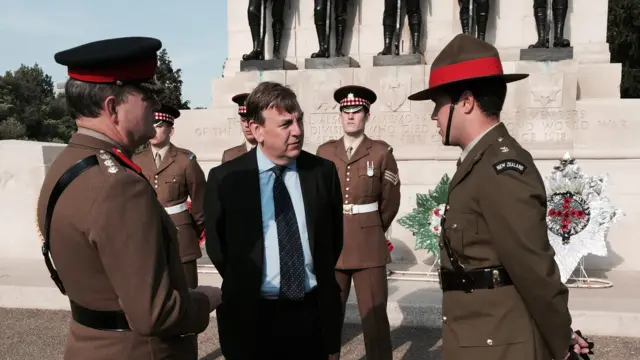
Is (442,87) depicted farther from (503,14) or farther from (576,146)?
(503,14)

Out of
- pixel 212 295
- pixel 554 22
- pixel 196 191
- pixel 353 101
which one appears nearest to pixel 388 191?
pixel 353 101

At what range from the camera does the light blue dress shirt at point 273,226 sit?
2516mm

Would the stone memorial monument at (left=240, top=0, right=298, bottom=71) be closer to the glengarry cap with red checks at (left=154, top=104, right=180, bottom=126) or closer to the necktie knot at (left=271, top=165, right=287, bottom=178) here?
the glengarry cap with red checks at (left=154, top=104, right=180, bottom=126)

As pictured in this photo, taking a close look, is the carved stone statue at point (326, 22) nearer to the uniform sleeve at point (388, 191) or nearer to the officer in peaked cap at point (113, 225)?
the uniform sleeve at point (388, 191)

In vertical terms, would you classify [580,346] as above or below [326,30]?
below

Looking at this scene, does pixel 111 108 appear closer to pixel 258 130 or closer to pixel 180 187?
pixel 258 130

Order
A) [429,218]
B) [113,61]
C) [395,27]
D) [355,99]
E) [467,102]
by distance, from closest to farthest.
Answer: [113,61] → [467,102] → [355,99] → [429,218] → [395,27]

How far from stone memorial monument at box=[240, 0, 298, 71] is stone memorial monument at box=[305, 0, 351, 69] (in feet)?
1.94

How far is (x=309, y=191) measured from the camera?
8.69 feet

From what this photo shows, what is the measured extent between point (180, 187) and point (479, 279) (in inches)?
123

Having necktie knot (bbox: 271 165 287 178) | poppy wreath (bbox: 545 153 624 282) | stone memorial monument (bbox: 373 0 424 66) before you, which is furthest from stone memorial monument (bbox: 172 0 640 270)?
necktie knot (bbox: 271 165 287 178)

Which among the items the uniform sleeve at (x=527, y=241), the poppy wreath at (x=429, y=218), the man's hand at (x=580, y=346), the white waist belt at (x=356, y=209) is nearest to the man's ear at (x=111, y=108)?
the uniform sleeve at (x=527, y=241)

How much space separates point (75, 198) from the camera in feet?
5.06

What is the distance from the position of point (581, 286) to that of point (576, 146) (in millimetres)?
2215
